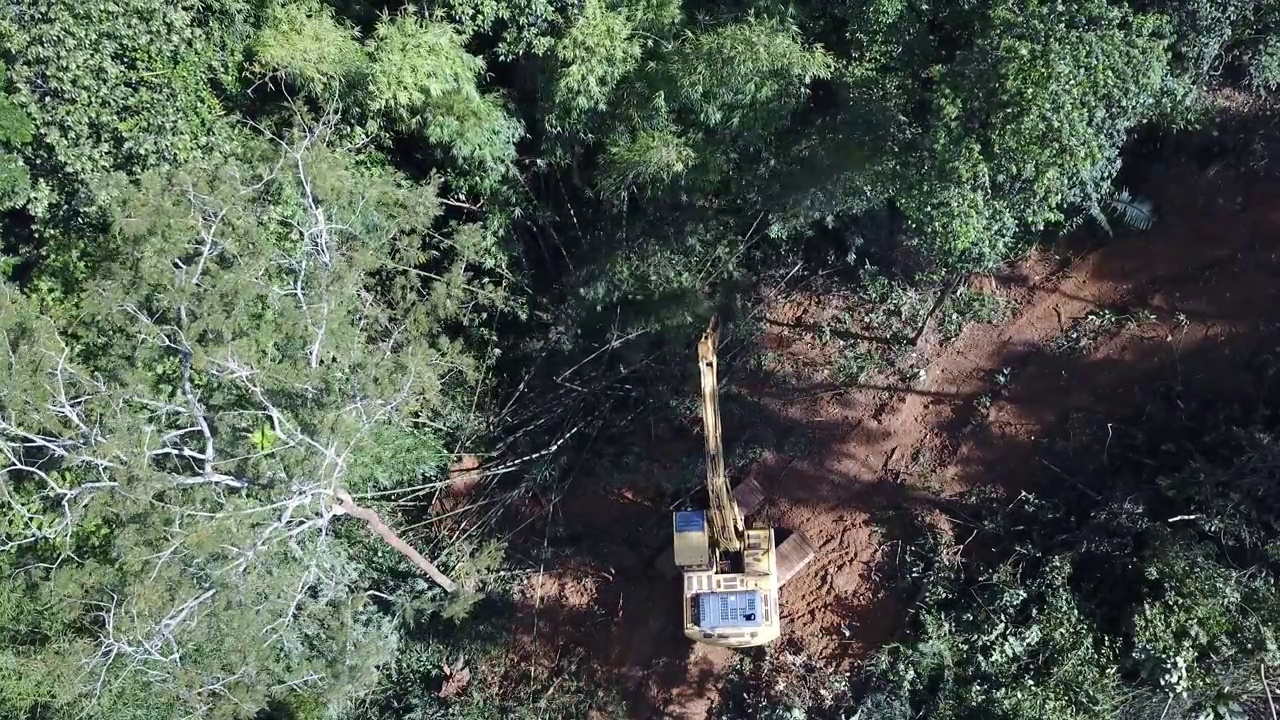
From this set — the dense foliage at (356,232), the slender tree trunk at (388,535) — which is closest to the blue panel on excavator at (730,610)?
the dense foliage at (356,232)

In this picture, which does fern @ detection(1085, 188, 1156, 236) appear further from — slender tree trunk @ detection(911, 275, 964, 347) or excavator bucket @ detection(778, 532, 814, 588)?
excavator bucket @ detection(778, 532, 814, 588)

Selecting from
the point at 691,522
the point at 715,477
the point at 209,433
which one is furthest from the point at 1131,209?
the point at 209,433

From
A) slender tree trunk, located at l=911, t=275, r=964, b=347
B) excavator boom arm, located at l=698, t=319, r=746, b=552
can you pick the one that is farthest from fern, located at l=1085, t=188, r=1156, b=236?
excavator boom arm, located at l=698, t=319, r=746, b=552

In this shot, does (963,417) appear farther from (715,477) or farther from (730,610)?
(730,610)

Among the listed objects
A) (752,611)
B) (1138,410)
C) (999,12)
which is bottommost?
(752,611)

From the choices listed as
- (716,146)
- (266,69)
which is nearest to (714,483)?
(716,146)

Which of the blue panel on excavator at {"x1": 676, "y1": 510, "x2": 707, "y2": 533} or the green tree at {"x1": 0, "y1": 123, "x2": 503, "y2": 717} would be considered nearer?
the green tree at {"x1": 0, "y1": 123, "x2": 503, "y2": 717}

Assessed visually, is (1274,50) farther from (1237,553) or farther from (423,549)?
(423,549)
